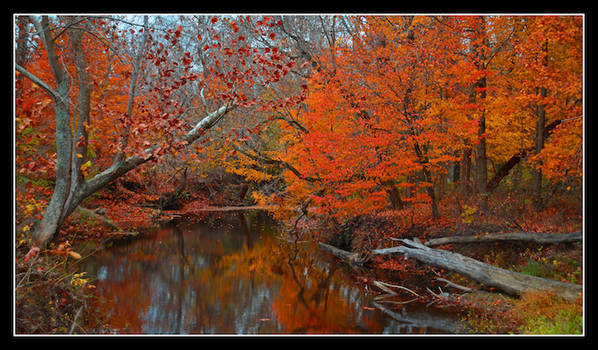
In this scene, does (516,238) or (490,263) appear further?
(490,263)

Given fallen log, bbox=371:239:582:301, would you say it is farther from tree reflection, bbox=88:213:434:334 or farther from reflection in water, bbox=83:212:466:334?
tree reflection, bbox=88:213:434:334

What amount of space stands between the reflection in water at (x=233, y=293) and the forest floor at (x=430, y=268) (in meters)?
0.78

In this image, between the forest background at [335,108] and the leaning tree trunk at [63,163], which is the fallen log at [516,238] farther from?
the leaning tree trunk at [63,163]

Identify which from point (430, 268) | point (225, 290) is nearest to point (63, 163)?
point (225, 290)

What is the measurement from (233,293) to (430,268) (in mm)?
5298

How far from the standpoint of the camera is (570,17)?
7.61 m

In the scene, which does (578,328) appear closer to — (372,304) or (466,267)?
(466,267)

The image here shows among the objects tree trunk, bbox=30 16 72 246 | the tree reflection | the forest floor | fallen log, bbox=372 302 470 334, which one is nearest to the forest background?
tree trunk, bbox=30 16 72 246

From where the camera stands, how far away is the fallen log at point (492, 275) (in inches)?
288

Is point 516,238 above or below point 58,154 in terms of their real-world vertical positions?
below

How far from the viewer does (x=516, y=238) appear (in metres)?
9.66

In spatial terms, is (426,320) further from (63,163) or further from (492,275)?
(63,163)
